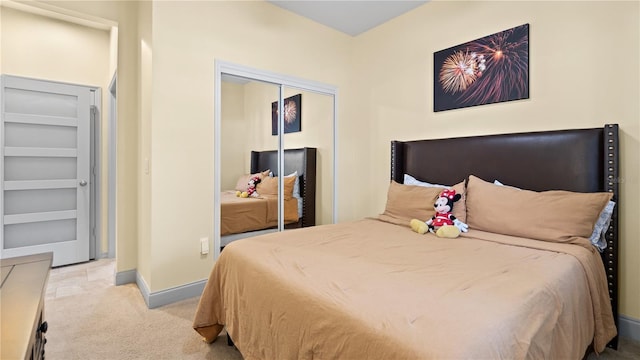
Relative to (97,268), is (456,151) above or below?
above

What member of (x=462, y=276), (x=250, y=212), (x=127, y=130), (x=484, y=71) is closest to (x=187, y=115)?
(x=127, y=130)

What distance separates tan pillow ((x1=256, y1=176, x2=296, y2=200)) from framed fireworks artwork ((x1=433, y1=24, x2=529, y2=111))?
1.64 metres

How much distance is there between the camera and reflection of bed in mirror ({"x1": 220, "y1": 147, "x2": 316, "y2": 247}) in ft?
9.16

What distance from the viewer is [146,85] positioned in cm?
245

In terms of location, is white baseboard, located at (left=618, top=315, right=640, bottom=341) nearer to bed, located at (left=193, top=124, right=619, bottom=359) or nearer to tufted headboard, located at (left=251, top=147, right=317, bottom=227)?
bed, located at (left=193, top=124, right=619, bottom=359)

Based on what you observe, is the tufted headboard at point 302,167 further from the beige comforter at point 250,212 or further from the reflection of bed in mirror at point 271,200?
the beige comforter at point 250,212

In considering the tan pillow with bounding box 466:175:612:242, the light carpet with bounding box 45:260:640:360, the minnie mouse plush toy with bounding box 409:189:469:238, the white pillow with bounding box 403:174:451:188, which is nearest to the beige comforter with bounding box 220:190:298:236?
the light carpet with bounding box 45:260:640:360

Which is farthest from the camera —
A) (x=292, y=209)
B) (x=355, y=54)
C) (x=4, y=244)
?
(x=355, y=54)

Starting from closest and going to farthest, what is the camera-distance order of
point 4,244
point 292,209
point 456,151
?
point 456,151, point 4,244, point 292,209

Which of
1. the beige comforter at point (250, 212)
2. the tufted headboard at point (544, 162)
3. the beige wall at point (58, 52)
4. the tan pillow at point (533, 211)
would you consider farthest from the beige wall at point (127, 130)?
the tan pillow at point (533, 211)

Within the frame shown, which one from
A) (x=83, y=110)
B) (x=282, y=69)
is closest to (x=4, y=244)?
(x=83, y=110)

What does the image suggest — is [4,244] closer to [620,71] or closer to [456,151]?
[456,151]

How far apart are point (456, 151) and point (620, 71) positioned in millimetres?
1111

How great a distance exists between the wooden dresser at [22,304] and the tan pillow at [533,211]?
2330 millimetres
